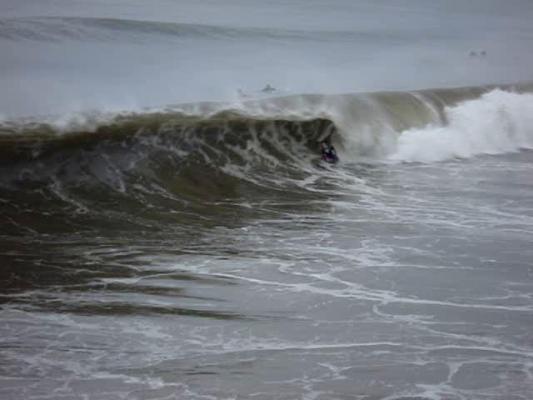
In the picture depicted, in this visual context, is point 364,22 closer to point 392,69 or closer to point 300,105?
point 392,69

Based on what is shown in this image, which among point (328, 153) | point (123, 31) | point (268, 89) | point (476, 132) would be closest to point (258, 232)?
point (328, 153)

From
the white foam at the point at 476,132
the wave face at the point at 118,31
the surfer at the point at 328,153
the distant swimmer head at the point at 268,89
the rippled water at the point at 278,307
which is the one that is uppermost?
the wave face at the point at 118,31

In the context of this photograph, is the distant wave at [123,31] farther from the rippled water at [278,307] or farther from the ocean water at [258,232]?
the rippled water at [278,307]

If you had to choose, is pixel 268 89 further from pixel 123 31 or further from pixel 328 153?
pixel 123 31

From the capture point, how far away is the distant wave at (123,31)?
33750 millimetres

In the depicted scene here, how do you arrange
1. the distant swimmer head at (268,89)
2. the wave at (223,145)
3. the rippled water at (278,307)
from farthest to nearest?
the distant swimmer head at (268,89) → the wave at (223,145) → the rippled water at (278,307)

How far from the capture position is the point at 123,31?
36.9 meters

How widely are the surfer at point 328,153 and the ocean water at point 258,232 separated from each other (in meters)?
0.21

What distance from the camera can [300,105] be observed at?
2219cm

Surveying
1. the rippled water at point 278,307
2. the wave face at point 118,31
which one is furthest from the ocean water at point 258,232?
the wave face at point 118,31

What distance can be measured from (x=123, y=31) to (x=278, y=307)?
93.3ft

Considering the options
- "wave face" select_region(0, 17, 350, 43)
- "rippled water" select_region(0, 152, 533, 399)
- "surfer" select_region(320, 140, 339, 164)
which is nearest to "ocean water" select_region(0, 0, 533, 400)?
"rippled water" select_region(0, 152, 533, 399)

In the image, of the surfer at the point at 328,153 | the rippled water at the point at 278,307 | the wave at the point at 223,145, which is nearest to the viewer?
the rippled water at the point at 278,307

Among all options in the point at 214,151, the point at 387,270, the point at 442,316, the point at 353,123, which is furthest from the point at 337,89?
the point at 442,316
